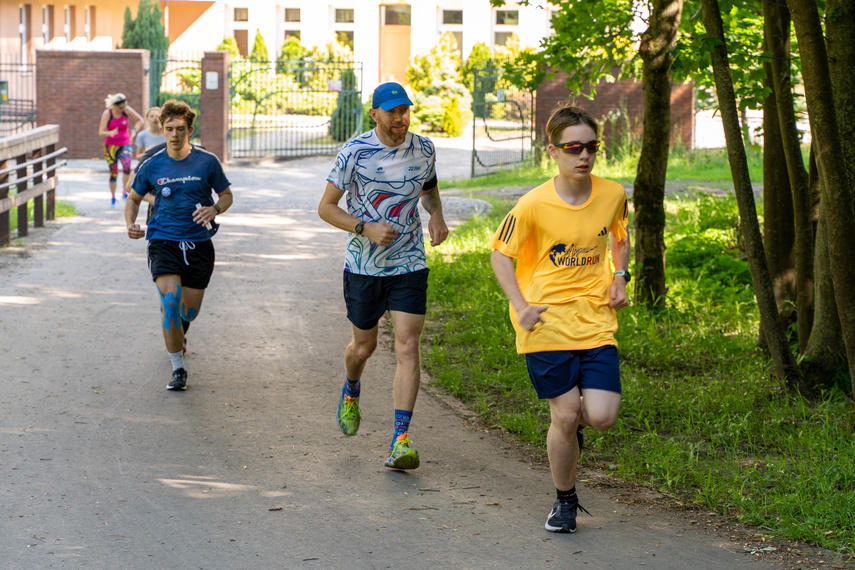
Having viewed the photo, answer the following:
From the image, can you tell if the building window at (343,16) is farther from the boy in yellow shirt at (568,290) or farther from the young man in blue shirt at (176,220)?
the boy in yellow shirt at (568,290)

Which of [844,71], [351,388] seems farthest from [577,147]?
[351,388]

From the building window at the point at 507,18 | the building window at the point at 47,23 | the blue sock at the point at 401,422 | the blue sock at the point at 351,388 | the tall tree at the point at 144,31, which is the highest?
the building window at the point at 507,18

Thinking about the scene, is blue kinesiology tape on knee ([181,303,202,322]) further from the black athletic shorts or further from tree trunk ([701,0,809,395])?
tree trunk ([701,0,809,395])

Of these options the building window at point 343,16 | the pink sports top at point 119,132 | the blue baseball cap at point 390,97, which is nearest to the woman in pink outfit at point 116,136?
the pink sports top at point 119,132

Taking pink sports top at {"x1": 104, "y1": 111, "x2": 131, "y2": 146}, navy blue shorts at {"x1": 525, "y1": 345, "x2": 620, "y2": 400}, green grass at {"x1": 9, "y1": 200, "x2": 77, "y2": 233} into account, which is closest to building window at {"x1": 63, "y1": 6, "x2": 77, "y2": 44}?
pink sports top at {"x1": 104, "y1": 111, "x2": 131, "y2": 146}

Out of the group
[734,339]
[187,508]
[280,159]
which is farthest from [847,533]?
[280,159]

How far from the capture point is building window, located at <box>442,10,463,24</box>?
1836 inches

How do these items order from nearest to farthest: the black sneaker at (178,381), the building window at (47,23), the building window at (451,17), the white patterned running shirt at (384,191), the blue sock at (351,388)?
the white patterned running shirt at (384,191) → the blue sock at (351,388) → the black sneaker at (178,381) → the building window at (47,23) → the building window at (451,17)

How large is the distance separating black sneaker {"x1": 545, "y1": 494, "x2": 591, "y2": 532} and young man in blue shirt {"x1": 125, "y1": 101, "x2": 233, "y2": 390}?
129 inches

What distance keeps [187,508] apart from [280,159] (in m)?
21.4

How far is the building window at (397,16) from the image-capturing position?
155ft

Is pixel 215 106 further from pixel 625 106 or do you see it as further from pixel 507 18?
pixel 507 18

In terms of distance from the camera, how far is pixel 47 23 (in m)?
41.2

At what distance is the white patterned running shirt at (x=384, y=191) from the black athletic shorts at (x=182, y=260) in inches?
76.0
